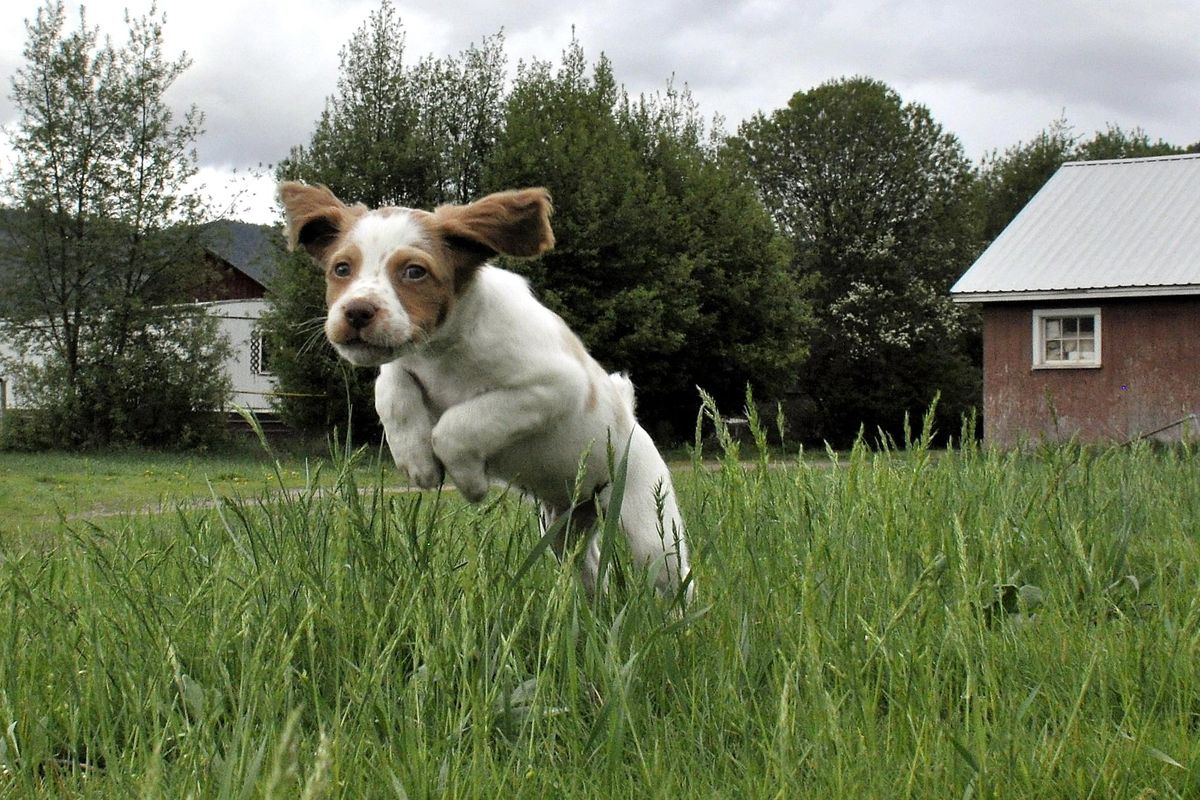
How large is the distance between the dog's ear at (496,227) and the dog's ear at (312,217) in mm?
309

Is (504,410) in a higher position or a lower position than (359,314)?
lower

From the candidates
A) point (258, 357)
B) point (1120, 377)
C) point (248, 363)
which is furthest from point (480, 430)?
point (248, 363)

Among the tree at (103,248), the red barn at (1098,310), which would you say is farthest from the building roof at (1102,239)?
the tree at (103,248)

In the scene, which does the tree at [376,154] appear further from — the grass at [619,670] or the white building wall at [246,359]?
the grass at [619,670]

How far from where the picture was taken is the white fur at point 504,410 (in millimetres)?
3559

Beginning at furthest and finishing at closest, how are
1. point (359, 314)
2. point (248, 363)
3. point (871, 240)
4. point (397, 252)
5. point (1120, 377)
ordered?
point (871, 240) < point (248, 363) < point (1120, 377) < point (397, 252) < point (359, 314)

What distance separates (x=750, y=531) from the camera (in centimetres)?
337

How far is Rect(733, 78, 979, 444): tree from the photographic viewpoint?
47.9 m

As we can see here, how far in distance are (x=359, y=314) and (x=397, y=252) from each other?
0.96ft

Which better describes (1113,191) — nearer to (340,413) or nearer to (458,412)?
(340,413)

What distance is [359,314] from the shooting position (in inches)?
129

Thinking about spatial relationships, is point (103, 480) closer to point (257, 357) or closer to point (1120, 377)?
point (1120, 377)

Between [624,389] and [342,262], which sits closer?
[342,262]

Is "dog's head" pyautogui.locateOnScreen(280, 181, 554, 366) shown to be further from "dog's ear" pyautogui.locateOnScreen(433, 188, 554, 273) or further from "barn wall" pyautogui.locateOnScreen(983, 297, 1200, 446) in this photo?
"barn wall" pyautogui.locateOnScreen(983, 297, 1200, 446)
